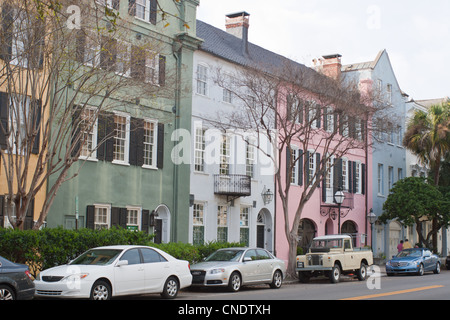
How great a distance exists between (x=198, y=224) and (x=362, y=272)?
7.64 m

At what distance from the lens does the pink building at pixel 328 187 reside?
33781 millimetres

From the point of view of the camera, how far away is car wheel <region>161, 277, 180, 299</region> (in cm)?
1698

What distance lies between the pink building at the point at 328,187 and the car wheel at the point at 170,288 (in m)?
14.1

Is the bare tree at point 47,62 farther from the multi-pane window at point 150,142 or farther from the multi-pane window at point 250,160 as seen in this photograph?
the multi-pane window at point 250,160

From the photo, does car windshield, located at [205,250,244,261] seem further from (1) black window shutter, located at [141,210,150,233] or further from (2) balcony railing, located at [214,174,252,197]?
(2) balcony railing, located at [214,174,252,197]

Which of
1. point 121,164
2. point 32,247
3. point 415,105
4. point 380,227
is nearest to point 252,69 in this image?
point 121,164

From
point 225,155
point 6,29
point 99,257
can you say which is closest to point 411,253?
point 225,155

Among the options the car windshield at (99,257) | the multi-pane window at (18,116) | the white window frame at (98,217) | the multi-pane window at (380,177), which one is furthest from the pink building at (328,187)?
the car windshield at (99,257)

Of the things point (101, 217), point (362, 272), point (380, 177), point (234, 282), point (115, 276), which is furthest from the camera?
point (380, 177)

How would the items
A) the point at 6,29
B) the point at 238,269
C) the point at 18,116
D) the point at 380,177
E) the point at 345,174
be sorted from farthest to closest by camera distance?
the point at 380,177 → the point at 345,174 → the point at 238,269 → the point at 18,116 → the point at 6,29

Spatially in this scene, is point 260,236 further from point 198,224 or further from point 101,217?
point 101,217

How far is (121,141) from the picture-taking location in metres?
25.5

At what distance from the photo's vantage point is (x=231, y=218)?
30609 mm
